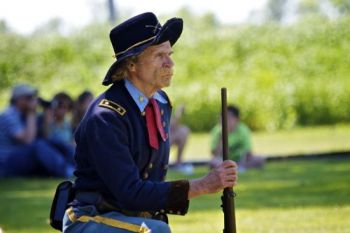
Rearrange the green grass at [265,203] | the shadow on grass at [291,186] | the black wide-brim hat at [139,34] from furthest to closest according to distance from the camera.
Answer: the shadow on grass at [291,186] < the green grass at [265,203] < the black wide-brim hat at [139,34]

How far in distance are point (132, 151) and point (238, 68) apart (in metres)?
25.5

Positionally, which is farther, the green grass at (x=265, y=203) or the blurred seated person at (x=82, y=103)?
the blurred seated person at (x=82, y=103)

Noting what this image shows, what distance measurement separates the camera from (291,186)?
14.2 meters

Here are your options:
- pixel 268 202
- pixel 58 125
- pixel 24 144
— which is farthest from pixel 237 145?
pixel 268 202

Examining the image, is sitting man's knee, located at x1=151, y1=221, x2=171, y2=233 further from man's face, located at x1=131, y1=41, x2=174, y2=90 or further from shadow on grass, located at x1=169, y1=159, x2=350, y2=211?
shadow on grass, located at x1=169, y1=159, x2=350, y2=211

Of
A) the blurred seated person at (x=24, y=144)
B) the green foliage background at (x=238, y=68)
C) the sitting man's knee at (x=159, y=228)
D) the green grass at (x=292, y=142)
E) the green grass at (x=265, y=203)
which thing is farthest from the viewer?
the green foliage background at (x=238, y=68)

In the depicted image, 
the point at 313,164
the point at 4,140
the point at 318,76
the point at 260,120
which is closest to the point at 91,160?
the point at 4,140

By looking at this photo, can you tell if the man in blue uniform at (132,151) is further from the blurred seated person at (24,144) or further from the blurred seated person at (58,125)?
the blurred seated person at (58,125)

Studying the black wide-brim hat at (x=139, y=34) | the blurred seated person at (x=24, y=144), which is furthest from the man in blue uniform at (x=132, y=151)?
the blurred seated person at (x=24, y=144)

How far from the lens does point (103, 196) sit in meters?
6.01

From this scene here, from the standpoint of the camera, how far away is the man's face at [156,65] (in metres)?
6.05

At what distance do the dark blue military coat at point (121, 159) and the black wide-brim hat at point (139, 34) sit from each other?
0.19 meters

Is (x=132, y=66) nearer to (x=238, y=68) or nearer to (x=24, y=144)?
(x=24, y=144)

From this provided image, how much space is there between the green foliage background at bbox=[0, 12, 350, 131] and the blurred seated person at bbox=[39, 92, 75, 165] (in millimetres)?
10413
